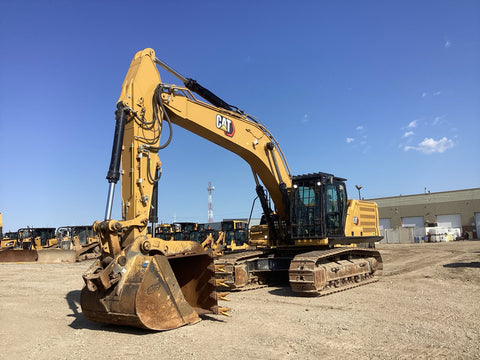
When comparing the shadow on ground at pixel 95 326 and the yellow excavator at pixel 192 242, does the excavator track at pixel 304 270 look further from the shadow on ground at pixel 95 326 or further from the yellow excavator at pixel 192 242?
the shadow on ground at pixel 95 326

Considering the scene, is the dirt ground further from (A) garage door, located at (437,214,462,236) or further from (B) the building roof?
(B) the building roof

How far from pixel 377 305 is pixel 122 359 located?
5499 millimetres

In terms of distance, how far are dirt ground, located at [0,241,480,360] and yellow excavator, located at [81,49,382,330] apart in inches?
16.9

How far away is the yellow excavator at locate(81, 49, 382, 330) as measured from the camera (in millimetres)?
5914

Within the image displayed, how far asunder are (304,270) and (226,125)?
4.02m

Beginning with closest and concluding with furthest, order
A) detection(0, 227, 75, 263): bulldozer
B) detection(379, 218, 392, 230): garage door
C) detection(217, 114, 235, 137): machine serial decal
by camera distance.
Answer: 1. detection(217, 114, 235, 137): machine serial decal
2. detection(0, 227, 75, 263): bulldozer
3. detection(379, 218, 392, 230): garage door

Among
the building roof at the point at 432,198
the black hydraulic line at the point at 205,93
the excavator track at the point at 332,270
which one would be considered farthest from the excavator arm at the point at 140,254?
the building roof at the point at 432,198

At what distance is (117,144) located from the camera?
684cm

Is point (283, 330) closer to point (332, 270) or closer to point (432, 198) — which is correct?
point (332, 270)

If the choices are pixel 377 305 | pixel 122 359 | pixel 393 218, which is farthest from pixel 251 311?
pixel 393 218

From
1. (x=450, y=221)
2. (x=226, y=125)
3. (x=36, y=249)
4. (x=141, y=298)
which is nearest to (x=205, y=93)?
(x=226, y=125)

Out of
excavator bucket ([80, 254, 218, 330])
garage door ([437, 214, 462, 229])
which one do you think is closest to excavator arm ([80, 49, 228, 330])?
excavator bucket ([80, 254, 218, 330])

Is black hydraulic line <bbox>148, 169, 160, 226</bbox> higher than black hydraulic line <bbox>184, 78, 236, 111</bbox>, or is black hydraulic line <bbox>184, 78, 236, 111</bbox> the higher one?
black hydraulic line <bbox>184, 78, 236, 111</bbox>

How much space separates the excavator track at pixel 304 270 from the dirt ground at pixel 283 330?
429mm
